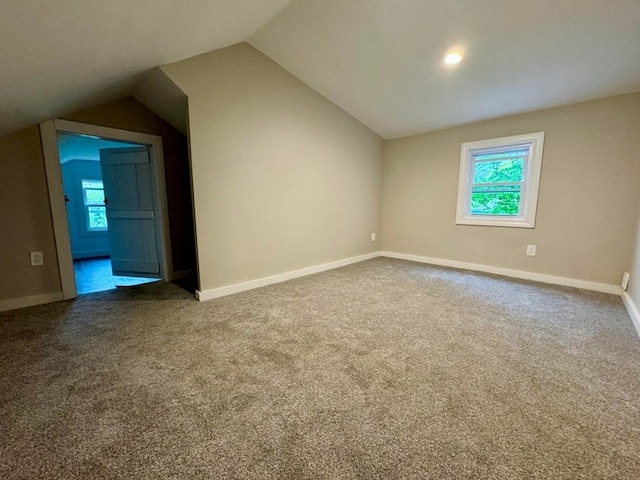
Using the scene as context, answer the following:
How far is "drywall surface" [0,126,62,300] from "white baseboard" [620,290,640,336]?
5.03 metres

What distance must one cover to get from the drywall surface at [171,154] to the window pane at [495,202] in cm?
393

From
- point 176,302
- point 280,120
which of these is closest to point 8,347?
point 176,302

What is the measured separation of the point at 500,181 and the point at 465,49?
181 centimetres

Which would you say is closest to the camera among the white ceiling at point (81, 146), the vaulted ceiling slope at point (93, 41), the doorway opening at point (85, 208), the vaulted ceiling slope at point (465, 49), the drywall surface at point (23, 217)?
the vaulted ceiling slope at point (93, 41)

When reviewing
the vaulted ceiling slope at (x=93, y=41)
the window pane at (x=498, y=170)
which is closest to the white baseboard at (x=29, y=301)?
the vaulted ceiling slope at (x=93, y=41)

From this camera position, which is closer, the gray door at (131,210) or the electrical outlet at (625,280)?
the electrical outlet at (625,280)

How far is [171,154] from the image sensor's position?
10.9 ft

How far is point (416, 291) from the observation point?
288 centimetres

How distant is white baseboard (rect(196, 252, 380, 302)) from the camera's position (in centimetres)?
264

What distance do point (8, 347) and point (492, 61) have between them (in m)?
4.40

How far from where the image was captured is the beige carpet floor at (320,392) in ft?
3.23

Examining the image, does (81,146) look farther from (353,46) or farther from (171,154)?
(353,46)

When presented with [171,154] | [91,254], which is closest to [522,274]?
[171,154]

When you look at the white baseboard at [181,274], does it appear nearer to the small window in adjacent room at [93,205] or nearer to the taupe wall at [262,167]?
the taupe wall at [262,167]
